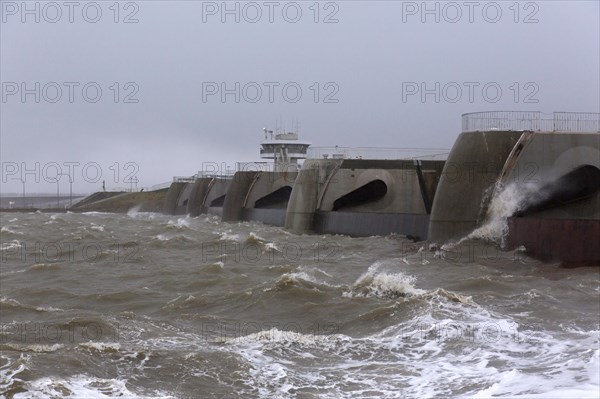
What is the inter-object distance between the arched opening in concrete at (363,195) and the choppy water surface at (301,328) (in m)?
13.9

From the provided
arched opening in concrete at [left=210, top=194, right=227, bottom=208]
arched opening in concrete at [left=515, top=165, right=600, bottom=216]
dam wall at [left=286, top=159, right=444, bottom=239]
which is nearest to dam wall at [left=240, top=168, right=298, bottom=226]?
dam wall at [left=286, top=159, right=444, bottom=239]

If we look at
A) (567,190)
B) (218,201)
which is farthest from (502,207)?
(218,201)

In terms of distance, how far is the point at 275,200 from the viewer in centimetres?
4878

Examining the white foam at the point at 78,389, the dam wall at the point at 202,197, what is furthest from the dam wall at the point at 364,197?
the white foam at the point at 78,389

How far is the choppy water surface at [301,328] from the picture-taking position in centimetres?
991

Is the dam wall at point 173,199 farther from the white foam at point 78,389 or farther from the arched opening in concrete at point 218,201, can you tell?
the white foam at point 78,389

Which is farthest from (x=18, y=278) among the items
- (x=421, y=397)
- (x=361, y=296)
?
(x=421, y=397)

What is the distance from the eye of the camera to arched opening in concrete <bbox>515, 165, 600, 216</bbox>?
2378cm

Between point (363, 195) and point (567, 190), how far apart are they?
566 inches

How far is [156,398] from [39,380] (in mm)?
1434

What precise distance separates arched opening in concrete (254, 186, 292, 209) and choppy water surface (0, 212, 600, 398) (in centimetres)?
2492

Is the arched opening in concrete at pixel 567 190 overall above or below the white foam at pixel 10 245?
above

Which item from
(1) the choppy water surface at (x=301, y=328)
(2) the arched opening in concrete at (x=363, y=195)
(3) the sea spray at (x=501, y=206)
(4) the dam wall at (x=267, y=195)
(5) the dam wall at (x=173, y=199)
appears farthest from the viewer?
(5) the dam wall at (x=173, y=199)

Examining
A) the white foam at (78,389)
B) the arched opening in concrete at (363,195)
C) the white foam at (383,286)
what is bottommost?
the white foam at (78,389)
